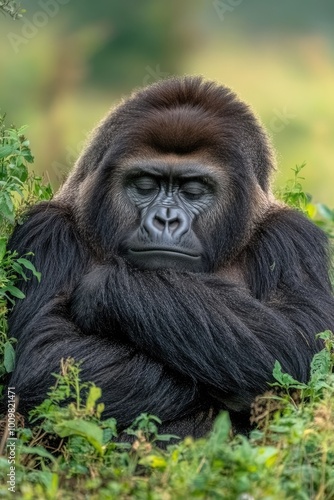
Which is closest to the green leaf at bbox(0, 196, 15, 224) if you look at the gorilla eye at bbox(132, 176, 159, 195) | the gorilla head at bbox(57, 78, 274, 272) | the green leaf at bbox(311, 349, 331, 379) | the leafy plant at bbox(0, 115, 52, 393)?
the leafy plant at bbox(0, 115, 52, 393)

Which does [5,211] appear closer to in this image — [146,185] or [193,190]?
[146,185]

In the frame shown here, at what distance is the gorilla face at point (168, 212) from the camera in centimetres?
523

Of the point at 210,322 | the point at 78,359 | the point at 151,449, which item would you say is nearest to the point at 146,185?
the point at 210,322

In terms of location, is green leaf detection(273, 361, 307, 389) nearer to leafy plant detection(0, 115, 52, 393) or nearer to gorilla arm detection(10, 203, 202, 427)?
gorilla arm detection(10, 203, 202, 427)

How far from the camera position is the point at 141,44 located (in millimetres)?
15969

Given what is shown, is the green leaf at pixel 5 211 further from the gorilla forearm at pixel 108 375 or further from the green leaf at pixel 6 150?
the gorilla forearm at pixel 108 375

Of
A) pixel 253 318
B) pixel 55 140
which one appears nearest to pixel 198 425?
pixel 253 318

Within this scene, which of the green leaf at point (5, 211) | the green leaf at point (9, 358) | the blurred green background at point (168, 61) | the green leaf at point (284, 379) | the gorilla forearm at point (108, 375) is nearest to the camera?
the green leaf at point (284, 379)

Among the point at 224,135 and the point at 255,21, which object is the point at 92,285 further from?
the point at 255,21

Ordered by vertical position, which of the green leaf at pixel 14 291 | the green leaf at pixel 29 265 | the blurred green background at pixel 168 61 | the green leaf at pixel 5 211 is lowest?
the green leaf at pixel 14 291

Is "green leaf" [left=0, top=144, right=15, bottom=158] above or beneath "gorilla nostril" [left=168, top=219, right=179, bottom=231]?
above

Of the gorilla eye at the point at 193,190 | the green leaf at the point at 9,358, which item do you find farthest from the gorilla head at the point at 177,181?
the green leaf at the point at 9,358

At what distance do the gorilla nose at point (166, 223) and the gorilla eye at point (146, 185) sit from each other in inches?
8.9

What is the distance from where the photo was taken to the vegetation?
327 cm
